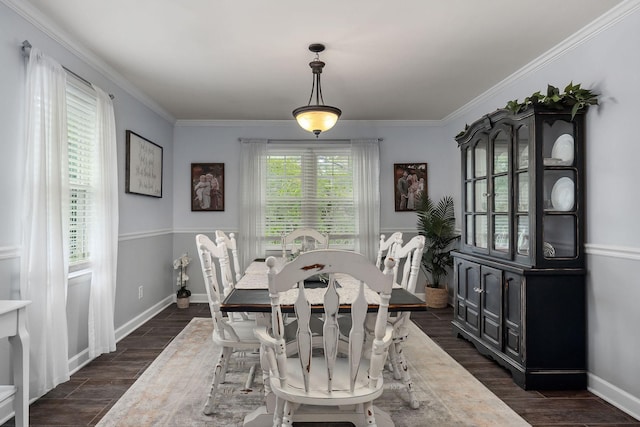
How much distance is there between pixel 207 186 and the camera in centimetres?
564

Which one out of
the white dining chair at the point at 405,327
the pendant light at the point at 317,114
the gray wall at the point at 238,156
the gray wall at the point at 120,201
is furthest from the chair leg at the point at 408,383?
the gray wall at the point at 238,156

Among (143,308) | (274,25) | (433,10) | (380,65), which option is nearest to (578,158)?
(433,10)

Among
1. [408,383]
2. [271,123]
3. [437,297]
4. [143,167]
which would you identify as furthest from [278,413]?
[271,123]

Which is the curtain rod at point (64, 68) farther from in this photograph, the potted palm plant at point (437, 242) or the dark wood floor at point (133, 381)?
the potted palm plant at point (437, 242)

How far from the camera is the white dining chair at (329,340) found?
5.37ft

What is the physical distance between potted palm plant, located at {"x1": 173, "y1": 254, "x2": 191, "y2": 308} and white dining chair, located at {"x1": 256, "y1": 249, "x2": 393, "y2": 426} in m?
3.66

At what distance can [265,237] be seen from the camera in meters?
5.58

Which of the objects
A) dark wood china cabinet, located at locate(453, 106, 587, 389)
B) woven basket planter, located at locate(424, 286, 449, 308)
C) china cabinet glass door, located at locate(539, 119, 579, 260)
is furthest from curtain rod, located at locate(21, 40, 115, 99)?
woven basket planter, located at locate(424, 286, 449, 308)

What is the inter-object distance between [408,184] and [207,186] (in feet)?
9.03

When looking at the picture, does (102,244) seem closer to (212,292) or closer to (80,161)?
(80,161)

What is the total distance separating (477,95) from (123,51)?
139 inches

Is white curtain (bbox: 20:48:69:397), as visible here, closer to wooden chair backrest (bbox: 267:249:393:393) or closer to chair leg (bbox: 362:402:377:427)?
wooden chair backrest (bbox: 267:249:393:393)

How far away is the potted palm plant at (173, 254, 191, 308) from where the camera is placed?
5.27m

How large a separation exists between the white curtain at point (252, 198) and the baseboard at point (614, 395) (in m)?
3.86
